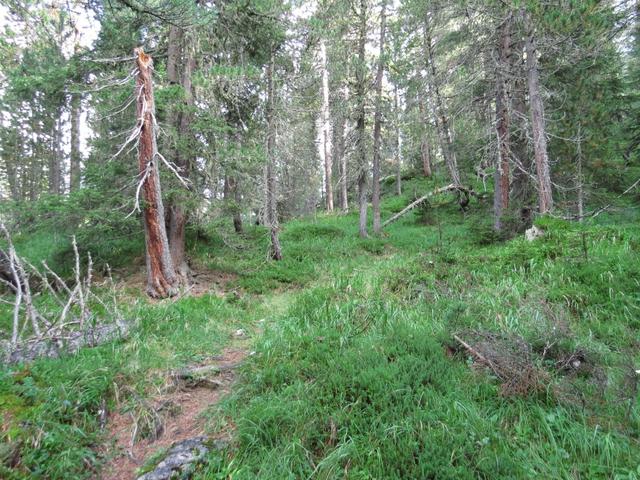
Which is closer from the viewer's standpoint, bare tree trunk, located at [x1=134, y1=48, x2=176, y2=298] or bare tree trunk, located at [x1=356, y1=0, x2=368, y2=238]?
bare tree trunk, located at [x1=134, y1=48, x2=176, y2=298]

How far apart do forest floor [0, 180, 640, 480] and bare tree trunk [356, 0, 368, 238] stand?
760cm

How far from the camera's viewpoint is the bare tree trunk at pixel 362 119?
13375mm

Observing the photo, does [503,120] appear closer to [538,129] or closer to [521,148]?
[521,148]

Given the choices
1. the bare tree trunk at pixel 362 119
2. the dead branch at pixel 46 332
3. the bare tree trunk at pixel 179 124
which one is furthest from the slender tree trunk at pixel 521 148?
the dead branch at pixel 46 332

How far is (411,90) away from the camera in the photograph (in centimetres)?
1235

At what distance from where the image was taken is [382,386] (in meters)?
3.28

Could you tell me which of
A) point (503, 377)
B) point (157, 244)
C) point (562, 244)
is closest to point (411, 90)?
point (562, 244)

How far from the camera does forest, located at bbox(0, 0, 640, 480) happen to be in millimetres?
2869

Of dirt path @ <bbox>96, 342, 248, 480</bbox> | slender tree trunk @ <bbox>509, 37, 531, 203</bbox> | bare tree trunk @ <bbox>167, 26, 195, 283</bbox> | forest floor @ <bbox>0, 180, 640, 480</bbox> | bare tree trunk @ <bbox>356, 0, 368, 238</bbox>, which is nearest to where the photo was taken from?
forest floor @ <bbox>0, 180, 640, 480</bbox>

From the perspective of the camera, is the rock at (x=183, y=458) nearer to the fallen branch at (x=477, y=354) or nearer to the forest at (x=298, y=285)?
the forest at (x=298, y=285)

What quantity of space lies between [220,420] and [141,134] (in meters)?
6.24

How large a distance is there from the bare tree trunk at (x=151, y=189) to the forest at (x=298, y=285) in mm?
54

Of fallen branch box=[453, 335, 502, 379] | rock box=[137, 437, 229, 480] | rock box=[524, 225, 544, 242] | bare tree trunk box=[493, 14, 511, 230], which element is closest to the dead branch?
rock box=[137, 437, 229, 480]

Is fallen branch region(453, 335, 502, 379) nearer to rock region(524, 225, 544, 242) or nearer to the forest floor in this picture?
the forest floor
